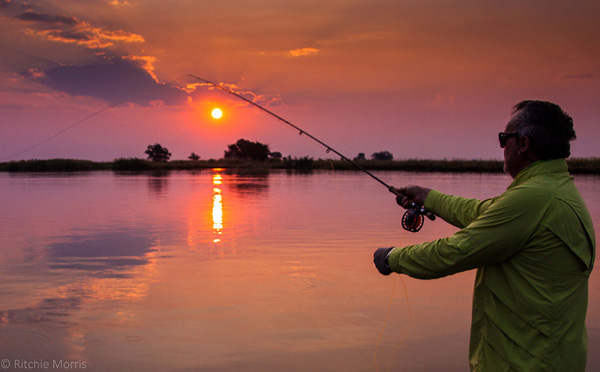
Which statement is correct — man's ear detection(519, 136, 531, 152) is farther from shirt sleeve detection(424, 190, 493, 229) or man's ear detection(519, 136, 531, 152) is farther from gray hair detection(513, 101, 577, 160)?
shirt sleeve detection(424, 190, 493, 229)

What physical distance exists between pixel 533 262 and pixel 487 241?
7.8 inches

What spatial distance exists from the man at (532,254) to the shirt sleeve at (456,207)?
0.37m

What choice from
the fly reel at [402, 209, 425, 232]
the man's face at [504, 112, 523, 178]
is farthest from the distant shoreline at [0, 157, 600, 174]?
the man's face at [504, 112, 523, 178]

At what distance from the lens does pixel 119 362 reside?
414 cm

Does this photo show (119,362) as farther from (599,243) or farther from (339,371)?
(599,243)

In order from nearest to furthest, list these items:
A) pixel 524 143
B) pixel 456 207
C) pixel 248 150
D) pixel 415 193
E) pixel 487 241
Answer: pixel 487 241 < pixel 524 143 < pixel 456 207 < pixel 415 193 < pixel 248 150

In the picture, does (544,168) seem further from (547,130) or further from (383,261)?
(383,261)

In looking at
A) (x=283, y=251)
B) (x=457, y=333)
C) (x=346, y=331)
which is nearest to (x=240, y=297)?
(x=346, y=331)

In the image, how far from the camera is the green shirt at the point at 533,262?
1908mm

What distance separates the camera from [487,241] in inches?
76.2

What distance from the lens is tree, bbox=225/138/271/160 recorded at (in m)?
83.4

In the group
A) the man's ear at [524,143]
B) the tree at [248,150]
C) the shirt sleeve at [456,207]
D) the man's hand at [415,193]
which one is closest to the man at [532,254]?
the man's ear at [524,143]

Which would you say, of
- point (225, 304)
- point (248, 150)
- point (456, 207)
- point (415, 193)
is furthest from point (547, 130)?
point (248, 150)

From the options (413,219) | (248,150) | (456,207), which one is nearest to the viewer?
(456,207)
